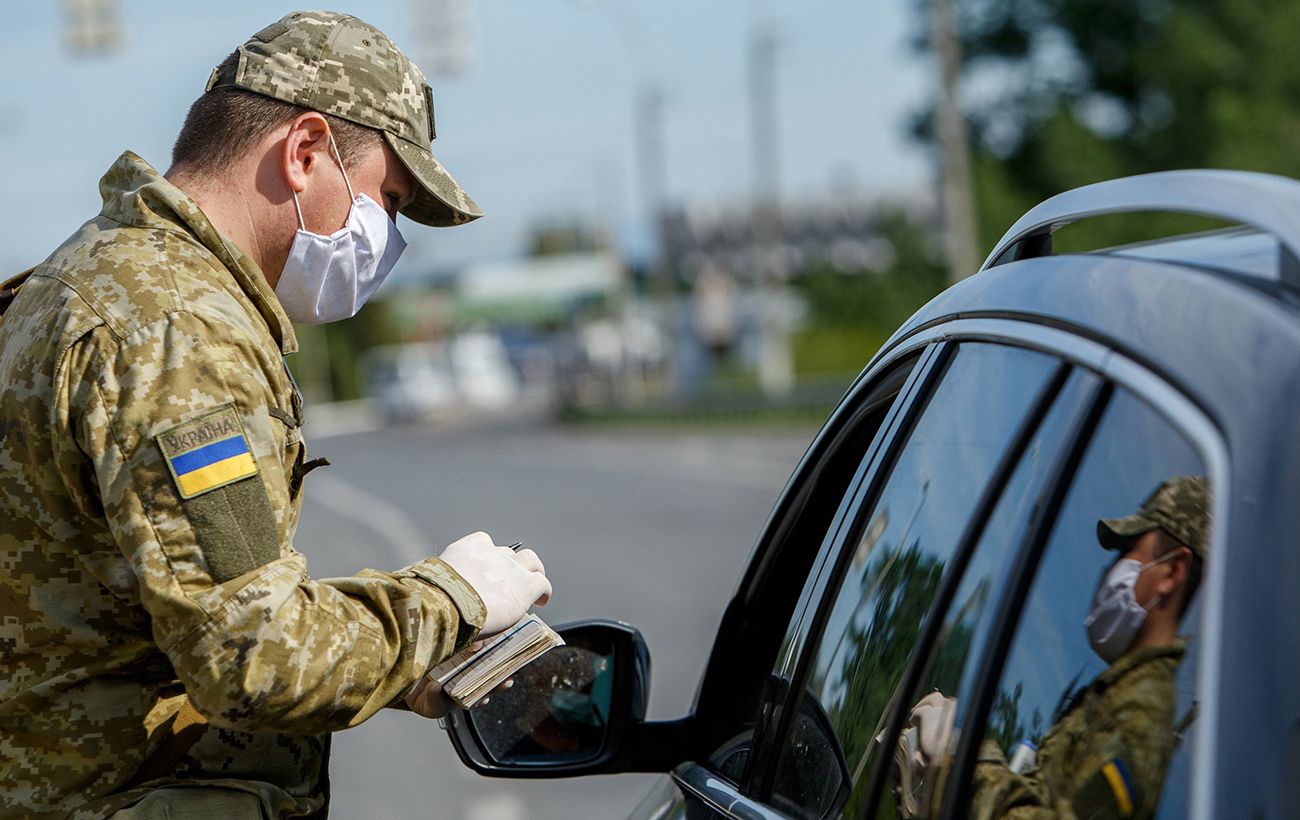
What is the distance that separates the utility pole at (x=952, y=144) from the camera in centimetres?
2345

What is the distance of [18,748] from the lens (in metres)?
2.15

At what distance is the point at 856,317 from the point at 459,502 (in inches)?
826

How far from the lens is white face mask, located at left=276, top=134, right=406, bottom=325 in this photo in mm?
2486

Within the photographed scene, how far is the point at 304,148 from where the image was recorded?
2.41m

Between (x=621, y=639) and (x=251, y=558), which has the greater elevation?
(x=251, y=558)

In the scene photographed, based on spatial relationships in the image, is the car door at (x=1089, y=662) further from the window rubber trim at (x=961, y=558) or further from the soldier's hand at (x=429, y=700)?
the soldier's hand at (x=429, y=700)

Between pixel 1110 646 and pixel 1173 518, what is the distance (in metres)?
0.13

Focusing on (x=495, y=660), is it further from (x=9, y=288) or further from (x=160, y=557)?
(x=9, y=288)

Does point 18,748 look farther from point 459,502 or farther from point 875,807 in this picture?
point 459,502

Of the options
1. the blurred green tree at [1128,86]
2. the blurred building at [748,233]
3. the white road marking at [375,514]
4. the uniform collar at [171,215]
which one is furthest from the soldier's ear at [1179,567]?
the blurred building at [748,233]

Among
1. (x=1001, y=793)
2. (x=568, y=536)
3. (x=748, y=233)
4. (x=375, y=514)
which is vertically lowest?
(x=748, y=233)

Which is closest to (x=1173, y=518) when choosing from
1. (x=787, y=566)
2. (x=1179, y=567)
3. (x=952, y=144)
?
(x=1179, y=567)

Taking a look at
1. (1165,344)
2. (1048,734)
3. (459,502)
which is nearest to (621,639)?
(1048,734)

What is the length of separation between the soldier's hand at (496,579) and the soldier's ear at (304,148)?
0.57 metres
